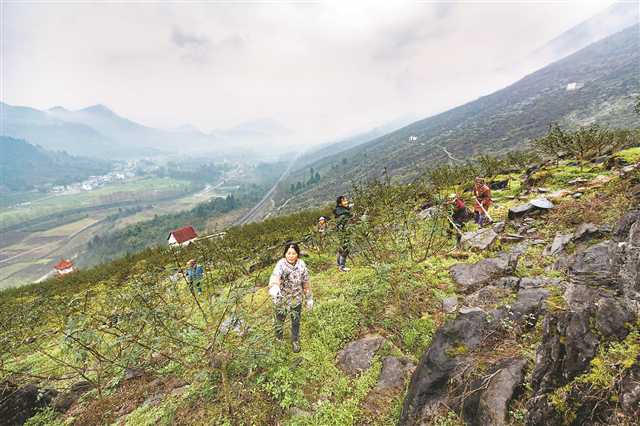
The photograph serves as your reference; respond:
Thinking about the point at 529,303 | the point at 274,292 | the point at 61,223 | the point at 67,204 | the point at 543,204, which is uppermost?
the point at 67,204

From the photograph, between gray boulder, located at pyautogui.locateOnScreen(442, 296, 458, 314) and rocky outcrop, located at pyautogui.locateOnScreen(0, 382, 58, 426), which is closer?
rocky outcrop, located at pyautogui.locateOnScreen(0, 382, 58, 426)

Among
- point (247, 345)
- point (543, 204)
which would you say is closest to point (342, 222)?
point (247, 345)

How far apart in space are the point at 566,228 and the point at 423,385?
6898 mm

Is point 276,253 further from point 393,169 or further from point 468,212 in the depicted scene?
point 393,169

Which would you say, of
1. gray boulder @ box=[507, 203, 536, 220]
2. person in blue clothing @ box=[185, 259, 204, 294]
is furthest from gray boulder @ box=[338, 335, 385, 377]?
gray boulder @ box=[507, 203, 536, 220]

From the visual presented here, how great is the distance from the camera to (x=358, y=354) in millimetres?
4945

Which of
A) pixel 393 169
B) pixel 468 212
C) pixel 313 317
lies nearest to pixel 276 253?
pixel 313 317

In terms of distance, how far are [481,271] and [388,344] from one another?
122 inches

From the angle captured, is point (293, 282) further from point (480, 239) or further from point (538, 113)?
point (538, 113)

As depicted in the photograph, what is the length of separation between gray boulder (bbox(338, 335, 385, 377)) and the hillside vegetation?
0.08ft

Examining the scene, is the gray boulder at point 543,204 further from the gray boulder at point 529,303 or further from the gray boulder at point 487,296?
the gray boulder at point 529,303

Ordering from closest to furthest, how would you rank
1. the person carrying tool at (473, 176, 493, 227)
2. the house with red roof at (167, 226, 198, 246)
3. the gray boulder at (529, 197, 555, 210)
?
the gray boulder at (529, 197, 555, 210) < the person carrying tool at (473, 176, 493, 227) < the house with red roof at (167, 226, 198, 246)

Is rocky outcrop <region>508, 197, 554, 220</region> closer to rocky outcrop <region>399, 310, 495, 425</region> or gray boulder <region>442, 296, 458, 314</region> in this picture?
gray boulder <region>442, 296, 458, 314</region>

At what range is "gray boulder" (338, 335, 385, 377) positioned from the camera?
15.4 ft
